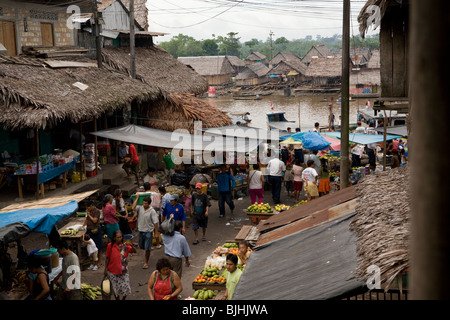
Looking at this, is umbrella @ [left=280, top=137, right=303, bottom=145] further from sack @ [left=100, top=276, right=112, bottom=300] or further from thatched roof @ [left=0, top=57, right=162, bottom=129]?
sack @ [left=100, top=276, right=112, bottom=300]

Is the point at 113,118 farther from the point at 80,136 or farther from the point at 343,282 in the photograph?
the point at 343,282

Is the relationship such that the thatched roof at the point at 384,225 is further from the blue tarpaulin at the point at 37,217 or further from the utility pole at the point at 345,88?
the utility pole at the point at 345,88

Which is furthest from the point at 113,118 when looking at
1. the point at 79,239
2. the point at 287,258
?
the point at 287,258

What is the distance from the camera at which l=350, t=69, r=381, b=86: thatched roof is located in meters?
52.0

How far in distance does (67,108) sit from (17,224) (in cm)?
640

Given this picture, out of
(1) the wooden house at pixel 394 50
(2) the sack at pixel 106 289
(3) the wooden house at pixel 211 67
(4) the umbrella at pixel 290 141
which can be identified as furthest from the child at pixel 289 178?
(3) the wooden house at pixel 211 67

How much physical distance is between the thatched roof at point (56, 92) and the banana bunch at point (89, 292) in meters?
4.63

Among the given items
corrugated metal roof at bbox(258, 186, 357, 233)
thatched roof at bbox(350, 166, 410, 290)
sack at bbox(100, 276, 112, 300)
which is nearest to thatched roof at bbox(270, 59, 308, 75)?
corrugated metal roof at bbox(258, 186, 357, 233)

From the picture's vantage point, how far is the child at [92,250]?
9.67m

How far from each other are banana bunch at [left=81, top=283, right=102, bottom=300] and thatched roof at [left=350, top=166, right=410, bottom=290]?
477cm

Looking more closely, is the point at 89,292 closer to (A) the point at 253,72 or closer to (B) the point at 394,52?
(B) the point at 394,52

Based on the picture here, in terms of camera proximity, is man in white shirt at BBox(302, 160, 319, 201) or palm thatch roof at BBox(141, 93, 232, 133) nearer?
man in white shirt at BBox(302, 160, 319, 201)

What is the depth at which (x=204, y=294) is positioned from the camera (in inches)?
309

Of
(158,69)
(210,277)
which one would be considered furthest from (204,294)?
(158,69)
